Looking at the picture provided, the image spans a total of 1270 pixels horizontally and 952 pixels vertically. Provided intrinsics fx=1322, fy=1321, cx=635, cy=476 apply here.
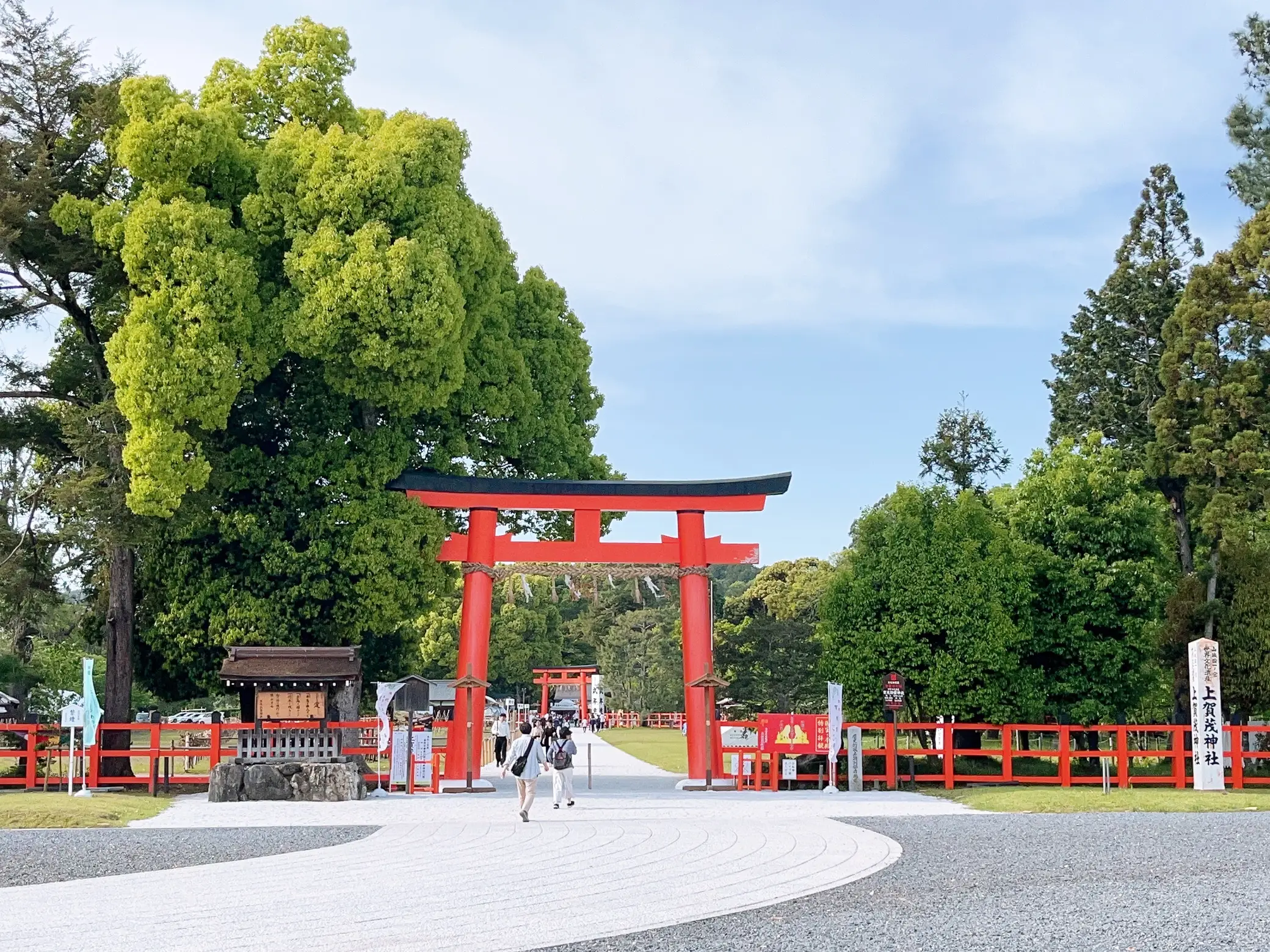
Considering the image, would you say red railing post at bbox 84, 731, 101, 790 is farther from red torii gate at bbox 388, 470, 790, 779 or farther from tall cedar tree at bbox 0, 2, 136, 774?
red torii gate at bbox 388, 470, 790, 779

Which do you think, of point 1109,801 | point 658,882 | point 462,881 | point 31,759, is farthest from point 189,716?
point 658,882

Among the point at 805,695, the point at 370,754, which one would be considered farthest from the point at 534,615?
the point at 805,695

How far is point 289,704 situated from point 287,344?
5987mm

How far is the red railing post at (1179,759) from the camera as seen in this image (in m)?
20.3

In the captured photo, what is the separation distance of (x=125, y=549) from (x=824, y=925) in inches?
690

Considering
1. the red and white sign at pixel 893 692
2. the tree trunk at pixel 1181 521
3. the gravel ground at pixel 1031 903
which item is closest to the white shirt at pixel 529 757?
the gravel ground at pixel 1031 903

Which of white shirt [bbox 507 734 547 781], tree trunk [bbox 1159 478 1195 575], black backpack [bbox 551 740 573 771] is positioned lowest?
black backpack [bbox 551 740 573 771]

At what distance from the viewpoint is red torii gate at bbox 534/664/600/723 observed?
6341cm

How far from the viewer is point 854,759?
69.2 feet

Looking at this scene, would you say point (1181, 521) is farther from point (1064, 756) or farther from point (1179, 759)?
point (1064, 756)

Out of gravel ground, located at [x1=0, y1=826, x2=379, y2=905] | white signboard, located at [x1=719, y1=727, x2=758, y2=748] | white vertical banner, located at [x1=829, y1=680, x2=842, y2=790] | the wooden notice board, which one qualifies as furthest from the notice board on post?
gravel ground, located at [x1=0, y1=826, x2=379, y2=905]

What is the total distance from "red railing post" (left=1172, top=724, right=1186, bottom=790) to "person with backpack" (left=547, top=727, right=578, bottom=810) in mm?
9335

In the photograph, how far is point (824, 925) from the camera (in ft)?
26.8

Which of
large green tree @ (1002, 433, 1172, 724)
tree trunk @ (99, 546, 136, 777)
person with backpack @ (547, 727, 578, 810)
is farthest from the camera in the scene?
large green tree @ (1002, 433, 1172, 724)
